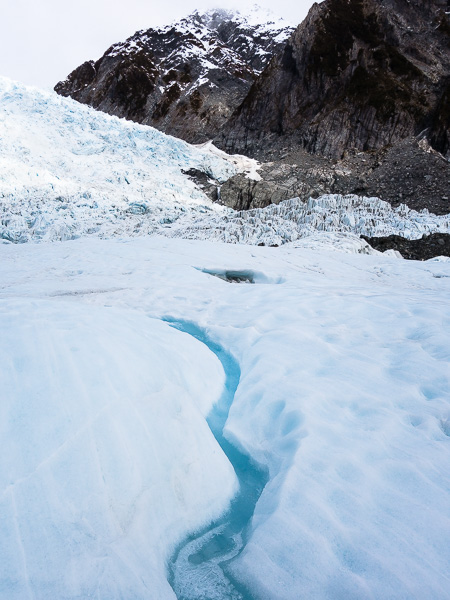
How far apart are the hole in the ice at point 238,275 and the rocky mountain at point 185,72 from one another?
43.3 meters

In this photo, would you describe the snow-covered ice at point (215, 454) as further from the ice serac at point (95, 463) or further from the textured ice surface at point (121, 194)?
the textured ice surface at point (121, 194)

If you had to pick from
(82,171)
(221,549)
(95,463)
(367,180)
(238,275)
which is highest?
(367,180)

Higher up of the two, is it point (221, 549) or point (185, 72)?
point (185, 72)

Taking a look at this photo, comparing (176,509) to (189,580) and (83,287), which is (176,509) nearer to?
(189,580)

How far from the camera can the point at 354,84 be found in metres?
35.1

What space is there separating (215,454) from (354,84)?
1652 inches

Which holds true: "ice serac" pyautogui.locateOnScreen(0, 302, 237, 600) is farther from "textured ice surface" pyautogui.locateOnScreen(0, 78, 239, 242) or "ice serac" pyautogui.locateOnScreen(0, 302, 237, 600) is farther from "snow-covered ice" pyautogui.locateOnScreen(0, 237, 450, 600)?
"textured ice surface" pyautogui.locateOnScreen(0, 78, 239, 242)

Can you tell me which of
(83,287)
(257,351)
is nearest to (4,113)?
(83,287)

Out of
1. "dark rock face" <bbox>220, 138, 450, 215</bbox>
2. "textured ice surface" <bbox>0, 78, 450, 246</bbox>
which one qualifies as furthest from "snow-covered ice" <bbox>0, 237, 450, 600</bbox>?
"dark rock face" <bbox>220, 138, 450, 215</bbox>

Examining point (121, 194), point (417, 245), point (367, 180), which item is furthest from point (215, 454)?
point (367, 180)

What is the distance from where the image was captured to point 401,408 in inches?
105

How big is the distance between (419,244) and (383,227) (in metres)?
1.98

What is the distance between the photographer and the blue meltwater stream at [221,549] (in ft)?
5.51

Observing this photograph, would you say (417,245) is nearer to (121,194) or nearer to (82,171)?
(121,194)
